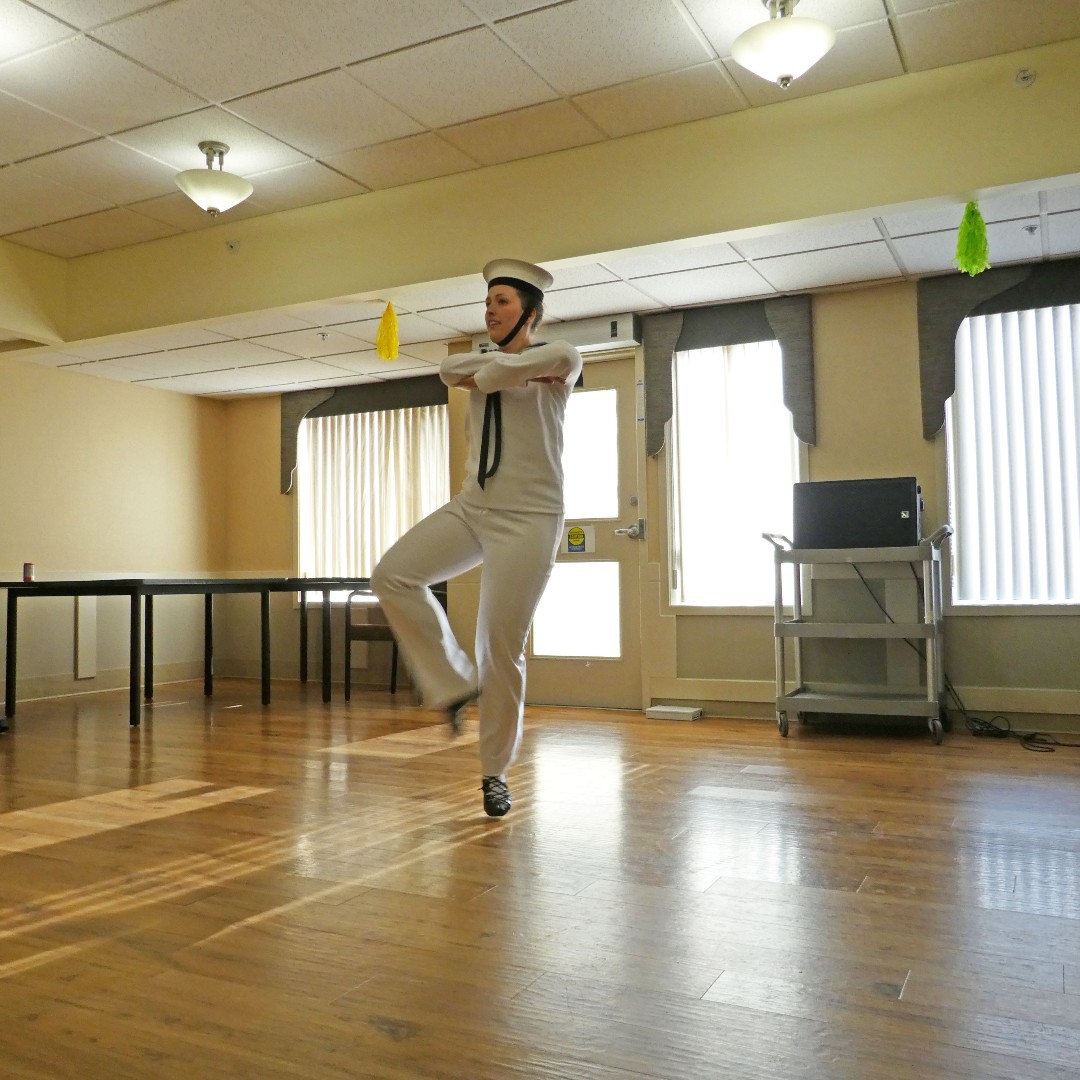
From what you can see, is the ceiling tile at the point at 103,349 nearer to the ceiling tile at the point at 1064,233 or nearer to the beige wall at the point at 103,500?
the beige wall at the point at 103,500

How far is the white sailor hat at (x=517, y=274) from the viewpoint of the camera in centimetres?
290

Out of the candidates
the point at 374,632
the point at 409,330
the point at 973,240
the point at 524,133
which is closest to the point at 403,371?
the point at 409,330

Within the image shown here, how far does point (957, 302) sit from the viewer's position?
4918mm

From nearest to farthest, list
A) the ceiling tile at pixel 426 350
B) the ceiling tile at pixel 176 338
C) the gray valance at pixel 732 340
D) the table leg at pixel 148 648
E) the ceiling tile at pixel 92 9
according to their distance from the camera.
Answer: the ceiling tile at pixel 92 9 → the gray valance at pixel 732 340 → the ceiling tile at pixel 176 338 → the ceiling tile at pixel 426 350 → the table leg at pixel 148 648

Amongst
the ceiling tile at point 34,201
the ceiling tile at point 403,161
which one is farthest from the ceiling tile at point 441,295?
the ceiling tile at point 34,201

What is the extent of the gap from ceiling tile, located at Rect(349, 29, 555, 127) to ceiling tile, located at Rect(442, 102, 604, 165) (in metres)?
0.08

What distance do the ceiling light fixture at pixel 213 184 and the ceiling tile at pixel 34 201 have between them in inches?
33.2

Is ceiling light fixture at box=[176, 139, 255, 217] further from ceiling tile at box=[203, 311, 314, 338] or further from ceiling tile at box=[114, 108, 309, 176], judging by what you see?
ceiling tile at box=[203, 311, 314, 338]

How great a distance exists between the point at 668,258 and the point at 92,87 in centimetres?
250

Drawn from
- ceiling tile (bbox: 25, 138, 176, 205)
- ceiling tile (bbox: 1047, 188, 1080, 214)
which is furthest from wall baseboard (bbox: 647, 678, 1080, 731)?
ceiling tile (bbox: 25, 138, 176, 205)

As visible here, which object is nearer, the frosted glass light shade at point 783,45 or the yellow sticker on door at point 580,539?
the frosted glass light shade at point 783,45

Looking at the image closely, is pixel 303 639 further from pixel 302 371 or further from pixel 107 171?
pixel 107 171

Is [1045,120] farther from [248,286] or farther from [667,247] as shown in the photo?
[248,286]

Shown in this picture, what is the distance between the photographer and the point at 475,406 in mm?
2916
